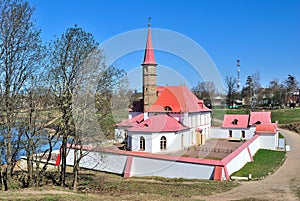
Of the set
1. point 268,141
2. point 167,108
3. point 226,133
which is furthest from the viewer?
point 226,133

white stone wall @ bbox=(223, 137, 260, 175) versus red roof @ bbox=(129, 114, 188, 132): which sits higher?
red roof @ bbox=(129, 114, 188, 132)

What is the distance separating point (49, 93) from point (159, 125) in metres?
13.3

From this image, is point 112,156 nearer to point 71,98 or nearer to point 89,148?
point 89,148

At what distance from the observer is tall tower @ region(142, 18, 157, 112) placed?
Answer: 3037 centimetres

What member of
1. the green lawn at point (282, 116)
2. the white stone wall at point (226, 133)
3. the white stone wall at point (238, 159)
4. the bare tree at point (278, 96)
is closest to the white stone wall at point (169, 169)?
the white stone wall at point (238, 159)

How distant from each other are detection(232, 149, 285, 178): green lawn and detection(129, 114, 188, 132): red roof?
24.3 feet

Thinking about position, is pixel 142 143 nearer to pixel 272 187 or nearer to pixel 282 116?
pixel 272 187

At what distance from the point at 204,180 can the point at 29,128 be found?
34.7 ft

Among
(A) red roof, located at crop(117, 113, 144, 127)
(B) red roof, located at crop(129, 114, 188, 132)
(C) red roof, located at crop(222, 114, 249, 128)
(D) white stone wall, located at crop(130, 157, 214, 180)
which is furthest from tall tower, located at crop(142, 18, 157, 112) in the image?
(C) red roof, located at crop(222, 114, 249, 128)

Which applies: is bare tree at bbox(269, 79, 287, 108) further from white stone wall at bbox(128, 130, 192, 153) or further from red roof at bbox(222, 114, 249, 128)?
white stone wall at bbox(128, 130, 192, 153)

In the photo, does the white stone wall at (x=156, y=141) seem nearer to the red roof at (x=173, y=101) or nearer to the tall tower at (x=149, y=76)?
the red roof at (x=173, y=101)

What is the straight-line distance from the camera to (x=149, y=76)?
101ft

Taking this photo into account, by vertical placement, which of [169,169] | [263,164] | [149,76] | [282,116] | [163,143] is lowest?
[263,164]

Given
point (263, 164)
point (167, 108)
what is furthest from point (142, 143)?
point (263, 164)
